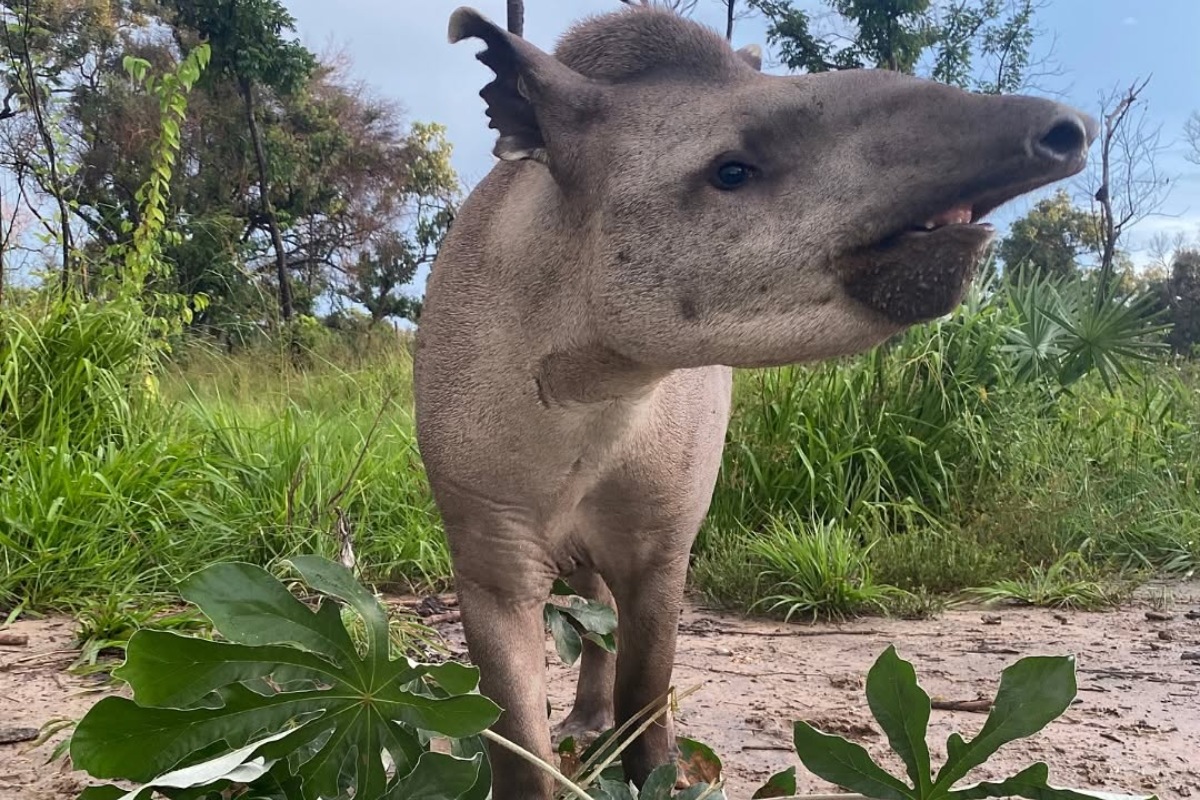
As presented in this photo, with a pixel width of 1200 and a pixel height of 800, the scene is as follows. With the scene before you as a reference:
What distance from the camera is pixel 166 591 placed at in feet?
11.7

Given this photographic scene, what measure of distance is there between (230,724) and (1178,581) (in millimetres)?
4766

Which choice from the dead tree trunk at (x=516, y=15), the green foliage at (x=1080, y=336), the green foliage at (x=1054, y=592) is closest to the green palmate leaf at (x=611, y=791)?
the dead tree trunk at (x=516, y=15)

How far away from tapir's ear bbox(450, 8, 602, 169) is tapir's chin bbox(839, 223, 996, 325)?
18.5 inches

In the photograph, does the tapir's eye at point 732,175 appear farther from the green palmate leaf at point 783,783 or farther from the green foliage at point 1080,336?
the green foliage at point 1080,336

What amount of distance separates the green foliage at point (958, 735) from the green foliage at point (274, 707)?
0.49 meters

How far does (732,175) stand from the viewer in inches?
51.1

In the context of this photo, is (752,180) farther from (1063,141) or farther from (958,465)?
(958,465)

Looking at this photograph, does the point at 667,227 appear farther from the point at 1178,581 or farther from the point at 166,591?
the point at 1178,581

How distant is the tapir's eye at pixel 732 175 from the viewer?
4.25ft

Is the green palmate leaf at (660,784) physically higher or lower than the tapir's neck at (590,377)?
lower

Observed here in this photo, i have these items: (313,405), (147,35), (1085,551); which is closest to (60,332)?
(313,405)

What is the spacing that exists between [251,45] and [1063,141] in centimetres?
1454

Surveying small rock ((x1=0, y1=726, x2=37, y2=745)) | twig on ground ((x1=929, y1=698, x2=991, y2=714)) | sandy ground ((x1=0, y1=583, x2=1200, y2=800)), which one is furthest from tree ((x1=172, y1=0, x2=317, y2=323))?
twig on ground ((x1=929, y1=698, x2=991, y2=714))

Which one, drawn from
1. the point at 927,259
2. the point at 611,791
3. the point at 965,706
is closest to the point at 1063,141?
the point at 927,259
